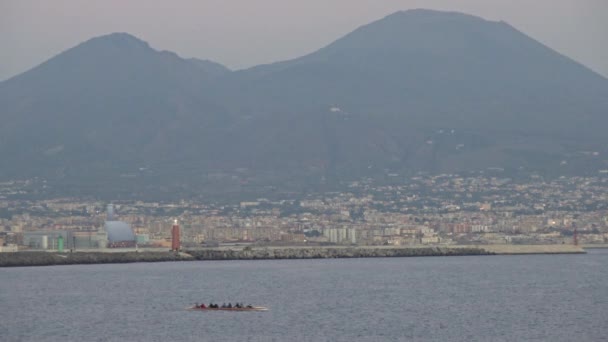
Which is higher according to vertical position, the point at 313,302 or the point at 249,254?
the point at 249,254

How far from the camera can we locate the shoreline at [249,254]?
153625 millimetres

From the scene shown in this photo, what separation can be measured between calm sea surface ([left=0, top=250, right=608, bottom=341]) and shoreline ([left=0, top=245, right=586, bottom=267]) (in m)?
4.84

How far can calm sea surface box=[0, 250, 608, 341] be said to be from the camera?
73875 mm

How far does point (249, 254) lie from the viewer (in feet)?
566

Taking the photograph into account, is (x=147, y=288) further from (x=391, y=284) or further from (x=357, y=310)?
(x=357, y=310)

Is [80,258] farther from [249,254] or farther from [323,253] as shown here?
[323,253]

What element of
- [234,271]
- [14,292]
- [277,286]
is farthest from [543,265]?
[14,292]

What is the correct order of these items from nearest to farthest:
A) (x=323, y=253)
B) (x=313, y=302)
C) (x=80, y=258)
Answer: (x=313, y=302) < (x=80, y=258) < (x=323, y=253)

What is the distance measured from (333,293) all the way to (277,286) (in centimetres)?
973

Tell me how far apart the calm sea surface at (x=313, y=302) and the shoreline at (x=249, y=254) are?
15.9ft

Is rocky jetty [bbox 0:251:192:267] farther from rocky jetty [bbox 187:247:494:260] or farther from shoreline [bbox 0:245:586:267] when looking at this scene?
rocky jetty [bbox 187:247:494:260]

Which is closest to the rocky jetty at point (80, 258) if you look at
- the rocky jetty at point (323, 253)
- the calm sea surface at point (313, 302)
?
the calm sea surface at point (313, 302)

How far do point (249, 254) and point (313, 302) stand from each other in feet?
259

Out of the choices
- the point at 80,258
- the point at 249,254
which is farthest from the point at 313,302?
the point at 249,254
